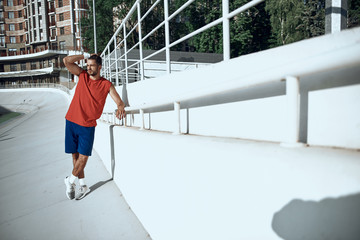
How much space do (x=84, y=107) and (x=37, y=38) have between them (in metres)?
67.5

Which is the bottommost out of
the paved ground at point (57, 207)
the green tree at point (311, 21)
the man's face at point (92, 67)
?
the paved ground at point (57, 207)

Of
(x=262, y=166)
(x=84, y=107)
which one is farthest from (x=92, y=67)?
(x=262, y=166)

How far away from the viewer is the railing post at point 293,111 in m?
1.15

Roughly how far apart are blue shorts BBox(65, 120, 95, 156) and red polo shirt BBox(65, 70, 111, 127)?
105 millimetres

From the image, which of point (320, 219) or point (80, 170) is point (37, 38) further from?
point (320, 219)

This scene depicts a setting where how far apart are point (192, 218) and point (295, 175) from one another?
97 cm

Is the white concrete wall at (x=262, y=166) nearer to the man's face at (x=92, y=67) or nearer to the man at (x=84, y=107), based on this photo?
the man at (x=84, y=107)

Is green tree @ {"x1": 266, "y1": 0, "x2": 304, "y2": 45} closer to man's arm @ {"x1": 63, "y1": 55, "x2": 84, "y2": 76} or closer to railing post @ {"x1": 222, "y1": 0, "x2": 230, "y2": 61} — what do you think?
man's arm @ {"x1": 63, "y1": 55, "x2": 84, "y2": 76}

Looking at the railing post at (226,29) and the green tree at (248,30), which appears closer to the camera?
the railing post at (226,29)

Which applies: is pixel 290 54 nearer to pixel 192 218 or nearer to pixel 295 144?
pixel 295 144

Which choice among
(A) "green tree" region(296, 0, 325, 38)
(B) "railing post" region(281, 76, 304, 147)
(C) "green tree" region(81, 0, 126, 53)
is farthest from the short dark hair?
(C) "green tree" region(81, 0, 126, 53)

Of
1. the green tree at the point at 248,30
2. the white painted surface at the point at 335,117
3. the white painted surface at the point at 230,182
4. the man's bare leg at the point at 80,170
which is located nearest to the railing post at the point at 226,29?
the white painted surface at the point at 230,182

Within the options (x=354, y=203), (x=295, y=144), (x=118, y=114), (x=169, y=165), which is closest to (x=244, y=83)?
(x=295, y=144)

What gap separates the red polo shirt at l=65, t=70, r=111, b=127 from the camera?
3852 millimetres
